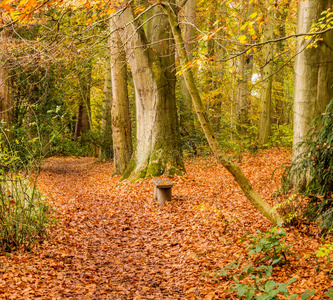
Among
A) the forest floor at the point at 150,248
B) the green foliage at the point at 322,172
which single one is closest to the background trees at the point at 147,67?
the green foliage at the point at 322,172

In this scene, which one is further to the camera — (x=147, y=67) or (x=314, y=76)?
(x=147, y=67)

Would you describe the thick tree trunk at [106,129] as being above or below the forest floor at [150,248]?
above

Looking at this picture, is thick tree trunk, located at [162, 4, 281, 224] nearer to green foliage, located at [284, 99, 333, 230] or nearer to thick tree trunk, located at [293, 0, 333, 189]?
green foliage, located at [284, 99, 333, 230]

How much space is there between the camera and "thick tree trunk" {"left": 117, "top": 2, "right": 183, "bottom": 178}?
9586 millimetres

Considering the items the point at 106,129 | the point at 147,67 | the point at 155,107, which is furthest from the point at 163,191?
the point at 106,129

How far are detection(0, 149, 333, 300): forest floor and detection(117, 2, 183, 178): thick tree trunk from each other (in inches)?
27.5

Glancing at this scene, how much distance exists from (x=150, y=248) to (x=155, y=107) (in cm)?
502

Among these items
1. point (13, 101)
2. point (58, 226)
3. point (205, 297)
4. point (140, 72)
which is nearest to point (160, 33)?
point (140, 72)

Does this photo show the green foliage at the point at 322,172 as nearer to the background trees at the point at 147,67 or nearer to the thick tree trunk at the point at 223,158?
the thick tree trunk at the point at 223,158

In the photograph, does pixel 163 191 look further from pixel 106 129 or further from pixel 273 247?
pixel 106 129

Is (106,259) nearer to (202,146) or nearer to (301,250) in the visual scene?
(301,250)

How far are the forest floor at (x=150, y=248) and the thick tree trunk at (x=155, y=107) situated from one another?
70 centimetres

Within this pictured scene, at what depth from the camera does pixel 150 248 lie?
18.1ft

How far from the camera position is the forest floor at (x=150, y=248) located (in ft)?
12.6
